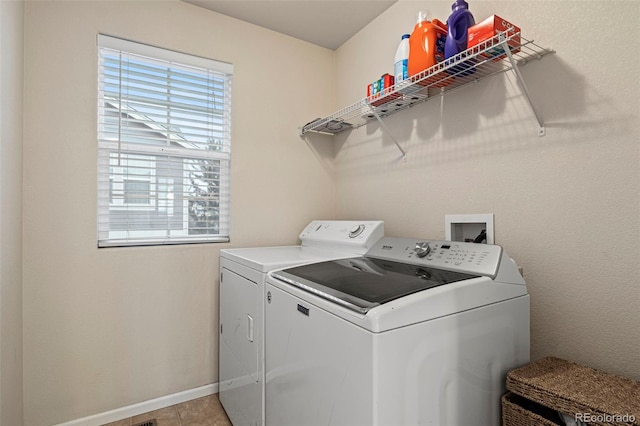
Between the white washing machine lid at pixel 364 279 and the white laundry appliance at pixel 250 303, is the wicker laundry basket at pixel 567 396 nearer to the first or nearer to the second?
the white washing machine lid at pixel 364 279

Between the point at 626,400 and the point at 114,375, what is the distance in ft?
7.50

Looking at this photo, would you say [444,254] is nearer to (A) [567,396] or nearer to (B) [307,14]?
(A) [567,396]

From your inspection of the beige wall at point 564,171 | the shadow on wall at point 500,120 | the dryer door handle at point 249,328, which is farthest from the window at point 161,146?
the beige wall at point 564,171

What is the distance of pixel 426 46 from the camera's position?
59.1 inches

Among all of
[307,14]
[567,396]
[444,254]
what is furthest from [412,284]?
[307,14]

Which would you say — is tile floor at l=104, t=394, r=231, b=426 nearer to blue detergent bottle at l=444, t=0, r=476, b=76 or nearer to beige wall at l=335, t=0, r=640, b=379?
beige wall at l=335, t=0, r=640, b=379

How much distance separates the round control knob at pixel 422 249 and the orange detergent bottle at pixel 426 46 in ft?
2.57

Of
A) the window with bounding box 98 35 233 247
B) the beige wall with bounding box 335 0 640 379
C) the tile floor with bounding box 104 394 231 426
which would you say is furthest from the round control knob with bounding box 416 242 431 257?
the tile floor with bounding box 104 394 231 426

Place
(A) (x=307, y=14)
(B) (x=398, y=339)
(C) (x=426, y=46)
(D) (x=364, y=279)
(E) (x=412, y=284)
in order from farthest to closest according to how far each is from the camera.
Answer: (A) (x=307, y=14) < (C) (x=426, y=46) < (D) (x=364, y=279) < (E) (x=412, y=284) < (B) (x=398, y=339)

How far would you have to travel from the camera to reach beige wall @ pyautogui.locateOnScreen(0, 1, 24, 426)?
4.13 feet

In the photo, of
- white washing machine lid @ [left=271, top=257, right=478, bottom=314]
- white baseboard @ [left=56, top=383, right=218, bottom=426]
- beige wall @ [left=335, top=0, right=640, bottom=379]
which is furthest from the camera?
white baseboard @ [left=56, top=383, right=218, bottom=426]

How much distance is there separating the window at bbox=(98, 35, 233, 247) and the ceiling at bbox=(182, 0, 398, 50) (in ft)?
1.19

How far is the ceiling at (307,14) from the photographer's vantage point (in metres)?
2.06

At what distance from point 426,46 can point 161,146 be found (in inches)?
62.7
